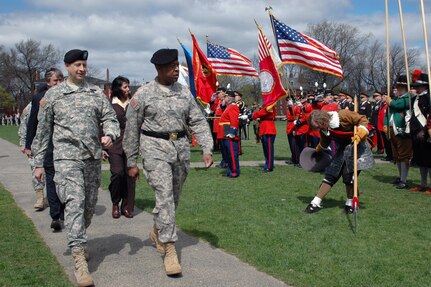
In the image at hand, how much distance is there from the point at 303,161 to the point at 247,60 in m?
9.72

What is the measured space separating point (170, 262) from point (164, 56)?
6.90ft

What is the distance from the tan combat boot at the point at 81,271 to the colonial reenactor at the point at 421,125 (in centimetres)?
701

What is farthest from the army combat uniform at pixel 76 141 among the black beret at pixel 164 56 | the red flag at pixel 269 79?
the red flag at pixel 269 79

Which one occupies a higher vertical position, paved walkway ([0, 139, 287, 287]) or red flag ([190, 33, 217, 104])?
red flag ([190, 33, 217, 104])

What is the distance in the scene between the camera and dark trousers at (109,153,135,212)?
764cm

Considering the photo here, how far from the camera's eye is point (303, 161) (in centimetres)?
822

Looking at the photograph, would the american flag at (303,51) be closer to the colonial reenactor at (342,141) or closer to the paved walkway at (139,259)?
the colonial reenactor at (342,141)

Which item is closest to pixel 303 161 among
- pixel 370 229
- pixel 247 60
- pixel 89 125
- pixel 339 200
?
pixel 339 200

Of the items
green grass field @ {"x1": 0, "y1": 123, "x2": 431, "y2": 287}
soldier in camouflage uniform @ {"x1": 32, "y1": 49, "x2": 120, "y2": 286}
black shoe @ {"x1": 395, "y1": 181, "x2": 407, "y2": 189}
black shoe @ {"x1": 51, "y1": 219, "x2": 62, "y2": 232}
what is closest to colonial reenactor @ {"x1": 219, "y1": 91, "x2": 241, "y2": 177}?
green grass field @ {"x1": 0, "y1": 123, "x2": 431, "y2": 287}

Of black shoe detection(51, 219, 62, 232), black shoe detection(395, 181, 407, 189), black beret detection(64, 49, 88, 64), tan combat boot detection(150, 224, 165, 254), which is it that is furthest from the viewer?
black shoe detection(395, 181, 407, 189)

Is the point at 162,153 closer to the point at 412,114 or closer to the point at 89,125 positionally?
the point at 89,125

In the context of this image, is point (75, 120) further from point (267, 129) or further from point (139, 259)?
point (267, 129)

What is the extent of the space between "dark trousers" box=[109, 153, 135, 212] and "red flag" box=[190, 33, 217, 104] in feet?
23.9

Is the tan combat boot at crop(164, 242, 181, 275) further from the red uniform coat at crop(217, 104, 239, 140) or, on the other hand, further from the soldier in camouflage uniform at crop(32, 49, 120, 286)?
the red uniform coat at crop(217, 104, 239, 140)
